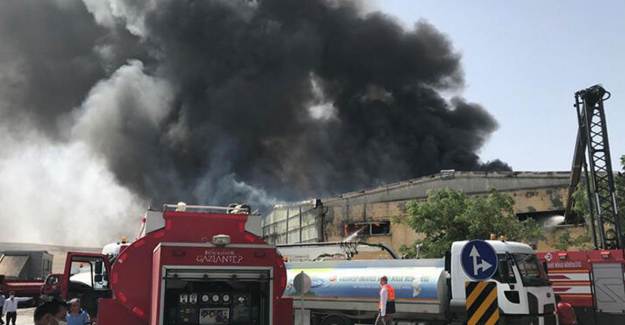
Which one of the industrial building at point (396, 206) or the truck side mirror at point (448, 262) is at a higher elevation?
the industrial building at point (396, 206)

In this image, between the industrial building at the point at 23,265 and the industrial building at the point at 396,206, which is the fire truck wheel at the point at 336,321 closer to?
the industrial building at the point at 396,206

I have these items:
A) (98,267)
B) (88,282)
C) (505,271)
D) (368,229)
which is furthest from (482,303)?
(368,229)

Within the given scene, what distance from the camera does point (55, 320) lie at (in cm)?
473

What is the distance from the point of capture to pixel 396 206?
37.7 meters

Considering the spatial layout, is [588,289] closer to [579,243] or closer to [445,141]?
[579,243]

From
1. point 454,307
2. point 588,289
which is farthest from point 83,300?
point 588,289

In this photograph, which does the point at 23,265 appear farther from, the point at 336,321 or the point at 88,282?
the point at 336,321

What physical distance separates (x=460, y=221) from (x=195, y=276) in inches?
832

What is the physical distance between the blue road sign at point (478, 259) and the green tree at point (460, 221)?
18.9 m

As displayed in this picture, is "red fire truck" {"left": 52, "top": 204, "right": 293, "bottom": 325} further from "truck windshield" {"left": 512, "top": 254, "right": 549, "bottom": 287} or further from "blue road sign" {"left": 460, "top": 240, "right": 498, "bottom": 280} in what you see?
"truck windshield" {"left": 512, "top": 254, "right": 549, "bottom": 287}

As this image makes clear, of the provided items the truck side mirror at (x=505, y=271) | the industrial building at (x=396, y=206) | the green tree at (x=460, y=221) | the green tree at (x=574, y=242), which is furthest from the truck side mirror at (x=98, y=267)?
the green tree at (x=574, y=242)

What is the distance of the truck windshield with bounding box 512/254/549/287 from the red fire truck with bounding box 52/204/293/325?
5850 mm

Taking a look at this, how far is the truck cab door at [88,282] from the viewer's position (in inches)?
580

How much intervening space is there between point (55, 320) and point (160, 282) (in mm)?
2612
